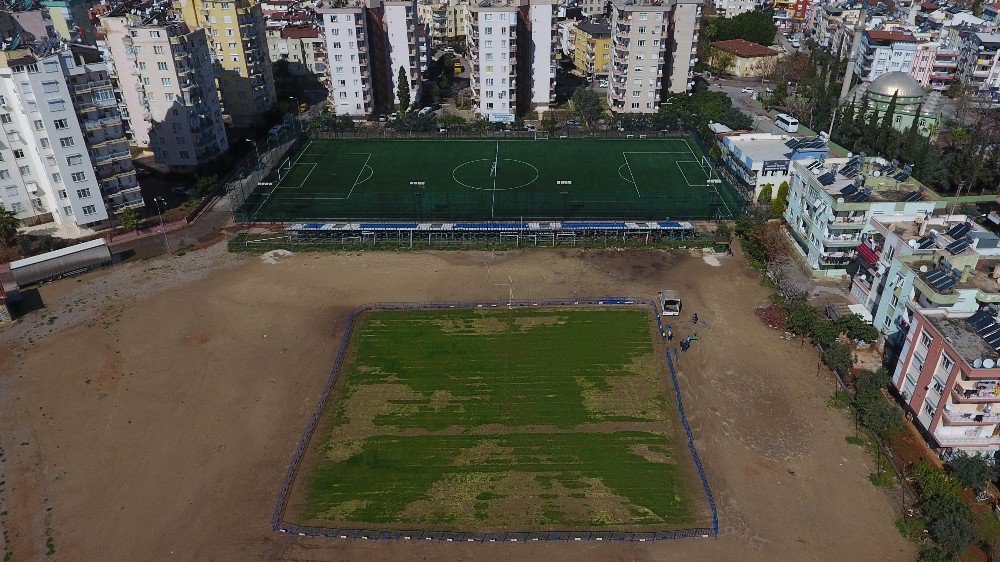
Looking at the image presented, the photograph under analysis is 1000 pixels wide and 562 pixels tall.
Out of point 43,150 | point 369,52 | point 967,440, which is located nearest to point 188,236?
point 43,150

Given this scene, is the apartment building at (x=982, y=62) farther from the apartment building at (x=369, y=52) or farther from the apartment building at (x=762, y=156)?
the apartment building at (x=369, y=52)

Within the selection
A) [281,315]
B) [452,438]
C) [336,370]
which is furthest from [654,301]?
[281,315]

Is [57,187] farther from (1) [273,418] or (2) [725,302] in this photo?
(2) [725,302]

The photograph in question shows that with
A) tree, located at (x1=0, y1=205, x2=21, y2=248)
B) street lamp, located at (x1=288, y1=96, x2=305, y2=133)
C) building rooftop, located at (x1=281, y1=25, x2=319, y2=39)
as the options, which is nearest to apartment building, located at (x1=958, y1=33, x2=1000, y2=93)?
street lamp, located at (x1=288, y1=96, x2=305, y2=133)

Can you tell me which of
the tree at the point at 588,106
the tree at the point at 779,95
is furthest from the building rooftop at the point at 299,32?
the tree at the point at 779,95

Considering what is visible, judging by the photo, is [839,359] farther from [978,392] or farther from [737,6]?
[737,6]

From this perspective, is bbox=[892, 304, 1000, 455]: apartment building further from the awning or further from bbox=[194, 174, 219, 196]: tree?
bbox=[194, 174, 219, 196]: tree
